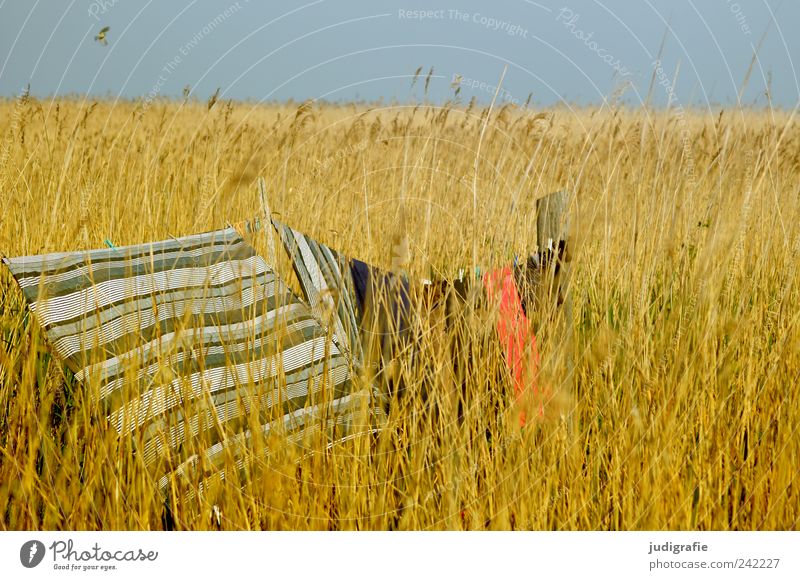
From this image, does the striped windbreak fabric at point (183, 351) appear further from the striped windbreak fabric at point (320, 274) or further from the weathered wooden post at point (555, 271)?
the weathered wooden post at point (555, 271)

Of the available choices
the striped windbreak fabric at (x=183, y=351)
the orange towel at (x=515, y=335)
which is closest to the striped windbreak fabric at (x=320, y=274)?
the striped windbreak fabric at (x=183, y=351)

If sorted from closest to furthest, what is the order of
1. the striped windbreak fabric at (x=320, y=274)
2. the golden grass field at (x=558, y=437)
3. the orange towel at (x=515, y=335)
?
1. the golden grass field at (x=558, y=437)
2. the orange towel at (x=515, y=335)
3. the striped windbreak fabric at (x=320, y=274)

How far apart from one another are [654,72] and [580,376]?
80cm

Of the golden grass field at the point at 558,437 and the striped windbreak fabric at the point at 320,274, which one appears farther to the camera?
the striped windbreak fabric at the point at 320,274

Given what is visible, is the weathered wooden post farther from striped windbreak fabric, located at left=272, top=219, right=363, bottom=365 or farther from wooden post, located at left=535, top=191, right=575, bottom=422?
striped windbreak fabric, located at left=272, top=219, right=363, bottom=365

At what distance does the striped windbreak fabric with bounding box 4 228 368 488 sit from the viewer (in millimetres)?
1572

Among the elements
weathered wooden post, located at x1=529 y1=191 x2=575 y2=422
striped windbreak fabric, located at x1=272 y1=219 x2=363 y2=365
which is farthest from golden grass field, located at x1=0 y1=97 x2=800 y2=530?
striped windbreak fabric, located at x1=272 y1=219 x2=363 y2=365

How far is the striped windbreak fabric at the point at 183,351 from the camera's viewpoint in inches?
61.9

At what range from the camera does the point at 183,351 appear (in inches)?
67.5

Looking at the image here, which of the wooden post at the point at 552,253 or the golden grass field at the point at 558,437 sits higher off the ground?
the wooden post at the point at 552,253

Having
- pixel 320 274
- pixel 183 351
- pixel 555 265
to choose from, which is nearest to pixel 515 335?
pixel 555 265

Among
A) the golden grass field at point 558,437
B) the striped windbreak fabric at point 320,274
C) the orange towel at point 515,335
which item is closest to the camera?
the golden grass field at point 558,437

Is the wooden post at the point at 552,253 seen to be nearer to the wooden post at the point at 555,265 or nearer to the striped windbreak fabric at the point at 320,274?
the wooden post at the point at 555,265
